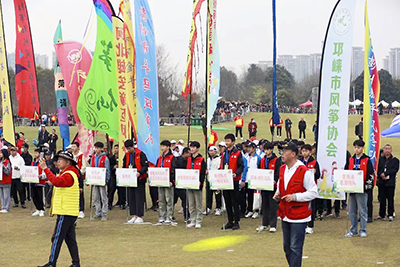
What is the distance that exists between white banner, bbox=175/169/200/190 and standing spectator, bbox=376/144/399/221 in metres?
4.06

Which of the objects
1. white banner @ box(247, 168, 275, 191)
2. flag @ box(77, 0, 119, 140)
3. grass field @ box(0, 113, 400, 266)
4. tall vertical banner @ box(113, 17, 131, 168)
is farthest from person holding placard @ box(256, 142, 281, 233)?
flag @ box(77, 0, 119, 140)

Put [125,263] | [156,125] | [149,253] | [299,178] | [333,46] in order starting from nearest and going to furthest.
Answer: [299,178] → [125,263] → [149,253] → [333,46] → [156,125]

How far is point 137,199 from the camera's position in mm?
13648

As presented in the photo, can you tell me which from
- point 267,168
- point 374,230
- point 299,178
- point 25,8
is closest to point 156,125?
point 267,168

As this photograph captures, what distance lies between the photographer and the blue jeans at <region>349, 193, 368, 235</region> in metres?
11.4

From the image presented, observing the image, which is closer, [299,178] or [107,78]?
[299,178]

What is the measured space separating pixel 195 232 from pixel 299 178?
17.0 feet

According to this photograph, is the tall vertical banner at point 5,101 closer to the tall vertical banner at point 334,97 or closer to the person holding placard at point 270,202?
the person holding placard at point 270,202

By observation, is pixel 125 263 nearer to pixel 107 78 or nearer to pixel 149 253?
pixel 149 253

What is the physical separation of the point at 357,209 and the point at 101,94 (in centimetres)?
693

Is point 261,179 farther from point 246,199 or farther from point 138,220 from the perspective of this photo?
point 138,220

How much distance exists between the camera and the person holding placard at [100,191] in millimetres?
14188

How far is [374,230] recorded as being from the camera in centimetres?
1220

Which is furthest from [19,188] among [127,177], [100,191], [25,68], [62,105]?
[127,177]
